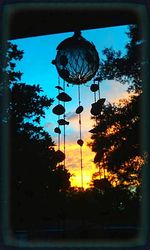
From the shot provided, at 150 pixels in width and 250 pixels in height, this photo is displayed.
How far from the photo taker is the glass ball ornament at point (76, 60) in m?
2.43

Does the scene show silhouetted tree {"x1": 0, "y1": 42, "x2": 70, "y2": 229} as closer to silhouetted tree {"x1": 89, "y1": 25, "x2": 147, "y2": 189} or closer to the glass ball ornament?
the glass ball ornament

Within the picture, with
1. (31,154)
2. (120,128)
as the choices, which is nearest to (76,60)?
(31,154)

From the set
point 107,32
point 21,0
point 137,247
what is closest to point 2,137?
point 21,0

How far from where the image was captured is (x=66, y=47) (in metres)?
2.46

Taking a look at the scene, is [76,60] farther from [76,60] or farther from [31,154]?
[31,154]

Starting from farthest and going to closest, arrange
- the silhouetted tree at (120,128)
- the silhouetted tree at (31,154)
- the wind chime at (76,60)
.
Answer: the silhouetted tree at (120,128)
the silhouetted tree at (31,154)
the wind chime at (76,60)

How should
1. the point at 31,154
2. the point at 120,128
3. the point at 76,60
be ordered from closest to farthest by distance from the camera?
the point at 76,60
the point at 31,154
the point at 120,128

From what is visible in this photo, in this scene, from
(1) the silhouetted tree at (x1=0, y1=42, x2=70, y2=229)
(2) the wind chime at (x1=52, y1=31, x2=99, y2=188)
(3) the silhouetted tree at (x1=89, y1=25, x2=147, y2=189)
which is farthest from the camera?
(3) the silhouetted tree at (x1=89, y1=25, x2=147, y2=189)

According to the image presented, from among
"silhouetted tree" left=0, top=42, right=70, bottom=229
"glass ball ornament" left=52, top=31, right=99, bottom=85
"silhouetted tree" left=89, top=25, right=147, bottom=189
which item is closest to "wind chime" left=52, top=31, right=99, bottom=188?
"glass ball ornament" left=52, top=31, right=99, bottom=85

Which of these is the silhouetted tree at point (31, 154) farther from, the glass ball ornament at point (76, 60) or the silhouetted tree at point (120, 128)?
the silhouetted tree at point (120, 128)

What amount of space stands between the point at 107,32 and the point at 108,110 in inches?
233

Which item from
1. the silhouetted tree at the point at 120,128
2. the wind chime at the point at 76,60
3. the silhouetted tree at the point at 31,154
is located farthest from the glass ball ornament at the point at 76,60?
the silhouetted tree at the point at 120,128

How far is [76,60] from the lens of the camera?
8.05 feet

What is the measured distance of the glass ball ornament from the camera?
7.96 ft
